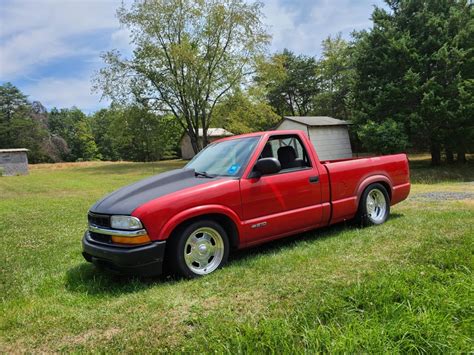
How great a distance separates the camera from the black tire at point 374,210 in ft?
20.0

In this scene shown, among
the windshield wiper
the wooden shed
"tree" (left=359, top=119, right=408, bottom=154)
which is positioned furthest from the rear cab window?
the wooden shed

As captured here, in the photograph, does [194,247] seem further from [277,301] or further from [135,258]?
[277,301]

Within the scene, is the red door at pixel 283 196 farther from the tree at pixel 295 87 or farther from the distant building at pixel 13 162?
the tree at pixel 295 87

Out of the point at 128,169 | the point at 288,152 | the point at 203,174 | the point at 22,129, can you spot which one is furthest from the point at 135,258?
the point at 22,129

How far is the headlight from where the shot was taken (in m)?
4.01

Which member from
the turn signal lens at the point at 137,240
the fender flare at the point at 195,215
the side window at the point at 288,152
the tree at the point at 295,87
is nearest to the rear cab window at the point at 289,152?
the side window at the point at 288,152

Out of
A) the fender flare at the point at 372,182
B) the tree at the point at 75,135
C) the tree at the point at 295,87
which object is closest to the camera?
the fender flare at the point at 372,182

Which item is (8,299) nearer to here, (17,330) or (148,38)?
(17,330)

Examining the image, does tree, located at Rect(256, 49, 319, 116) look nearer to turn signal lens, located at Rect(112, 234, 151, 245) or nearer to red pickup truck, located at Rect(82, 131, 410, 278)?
red pickup truck, located at Rect(82, 131, 410, 278)

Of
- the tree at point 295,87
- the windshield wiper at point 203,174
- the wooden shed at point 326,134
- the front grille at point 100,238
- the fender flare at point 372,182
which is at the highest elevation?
the tree at point 295,87

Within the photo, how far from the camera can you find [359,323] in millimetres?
2916

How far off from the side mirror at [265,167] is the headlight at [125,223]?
5.29ft

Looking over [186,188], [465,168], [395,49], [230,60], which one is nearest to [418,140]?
[465,168]

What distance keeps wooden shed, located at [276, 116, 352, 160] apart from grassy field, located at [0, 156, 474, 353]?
67.0ft
